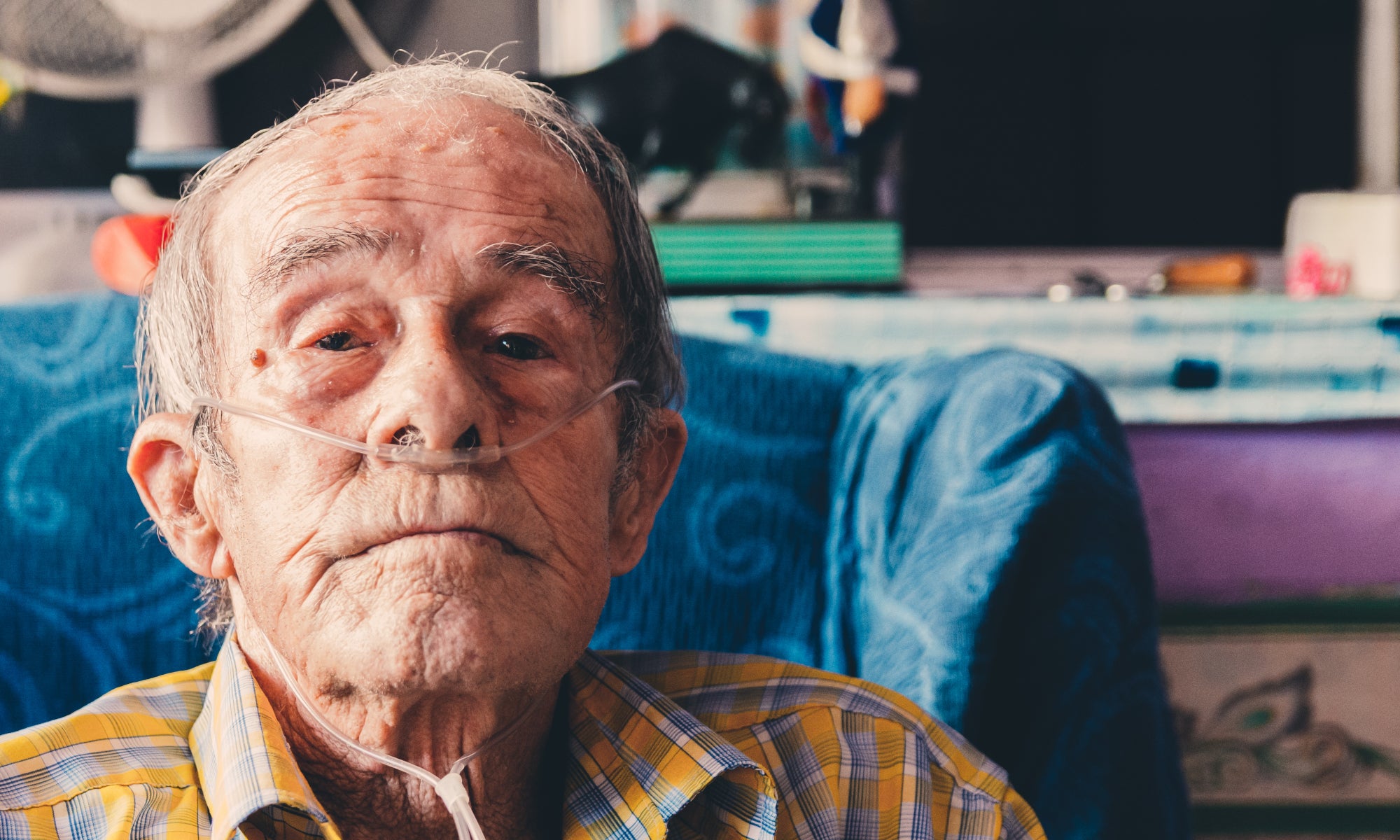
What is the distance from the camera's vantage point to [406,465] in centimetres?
82

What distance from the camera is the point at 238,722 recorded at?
34.3 inches

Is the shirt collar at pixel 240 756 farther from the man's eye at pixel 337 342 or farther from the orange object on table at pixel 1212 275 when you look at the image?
the orange object on table at pixel 1212 275

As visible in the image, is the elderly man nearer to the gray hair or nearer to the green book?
the gray hair

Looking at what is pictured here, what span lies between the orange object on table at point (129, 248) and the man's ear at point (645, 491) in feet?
2.86

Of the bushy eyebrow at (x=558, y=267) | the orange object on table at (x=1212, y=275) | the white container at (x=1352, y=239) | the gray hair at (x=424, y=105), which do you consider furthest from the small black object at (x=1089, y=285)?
the bushy eyebrow at (x=558, y=267)

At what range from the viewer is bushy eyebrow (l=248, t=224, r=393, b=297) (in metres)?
0.88

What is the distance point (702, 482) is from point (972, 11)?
140 cm

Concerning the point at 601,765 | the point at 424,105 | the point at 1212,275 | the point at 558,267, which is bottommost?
the point at 601,765

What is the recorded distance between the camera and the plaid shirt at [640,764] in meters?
0.83

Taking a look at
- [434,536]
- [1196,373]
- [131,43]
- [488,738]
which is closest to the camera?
[434,536]

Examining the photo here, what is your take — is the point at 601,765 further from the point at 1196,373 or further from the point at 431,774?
the point at 1196,373

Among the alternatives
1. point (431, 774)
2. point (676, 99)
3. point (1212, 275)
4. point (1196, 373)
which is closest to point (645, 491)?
point (431, 774)

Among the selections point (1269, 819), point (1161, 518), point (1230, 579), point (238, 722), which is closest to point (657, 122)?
point (1161, 518)

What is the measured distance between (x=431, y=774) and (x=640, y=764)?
0.58ft
